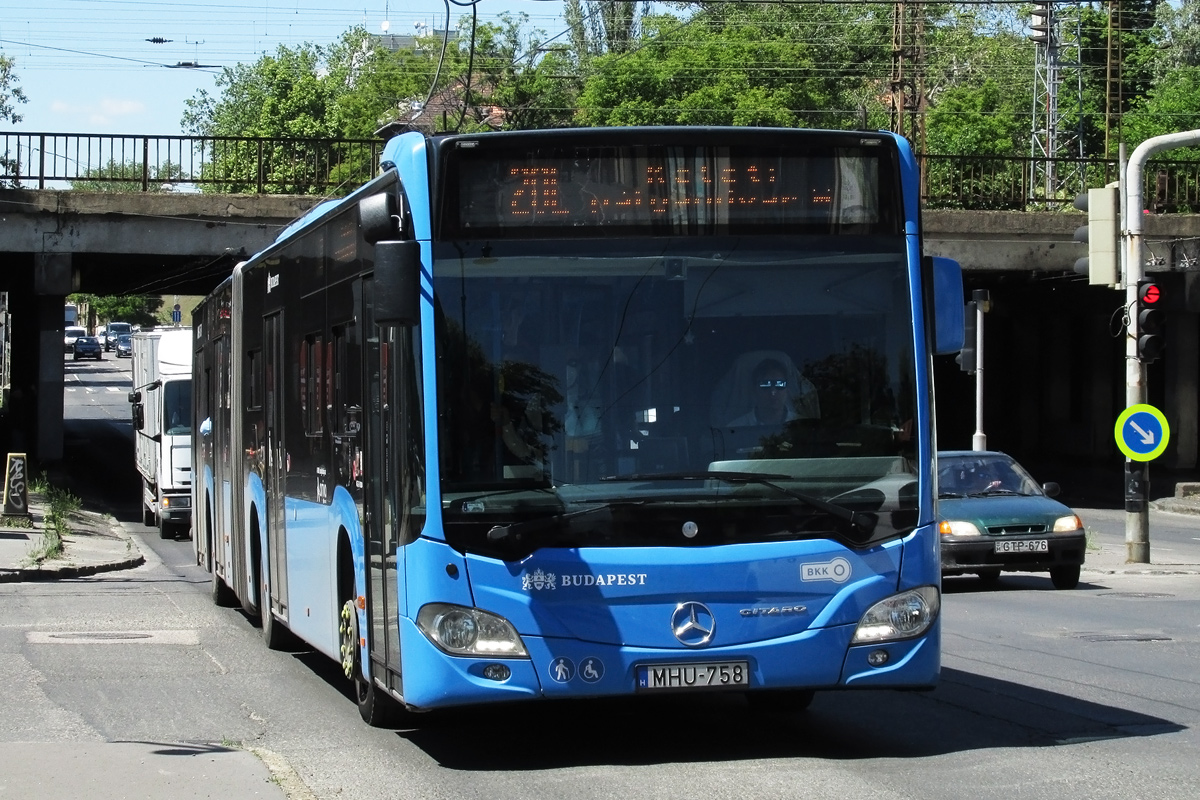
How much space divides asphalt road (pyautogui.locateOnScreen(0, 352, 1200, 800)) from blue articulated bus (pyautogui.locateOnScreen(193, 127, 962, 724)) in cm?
42

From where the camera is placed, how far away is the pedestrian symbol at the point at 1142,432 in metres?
20.4

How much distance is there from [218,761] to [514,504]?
5.62 feet

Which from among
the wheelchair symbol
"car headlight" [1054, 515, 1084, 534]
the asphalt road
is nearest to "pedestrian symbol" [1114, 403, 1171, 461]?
"car headlight" [1054, 515, 1084, 534]

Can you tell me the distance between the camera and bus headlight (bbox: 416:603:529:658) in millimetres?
7383

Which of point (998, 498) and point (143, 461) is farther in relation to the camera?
point (143, 461)

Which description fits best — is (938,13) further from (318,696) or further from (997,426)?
(318,696)

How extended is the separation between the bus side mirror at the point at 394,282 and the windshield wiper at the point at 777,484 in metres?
1.12

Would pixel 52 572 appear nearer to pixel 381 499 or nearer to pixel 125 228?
pixel 381 499

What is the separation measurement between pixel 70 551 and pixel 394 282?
16.8 metres

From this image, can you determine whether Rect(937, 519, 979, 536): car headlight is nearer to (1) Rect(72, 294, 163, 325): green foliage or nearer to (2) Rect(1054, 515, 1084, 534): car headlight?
(2) Rect(1054, 515, 1084, 534): car headlight

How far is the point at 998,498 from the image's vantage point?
1809 centimetres

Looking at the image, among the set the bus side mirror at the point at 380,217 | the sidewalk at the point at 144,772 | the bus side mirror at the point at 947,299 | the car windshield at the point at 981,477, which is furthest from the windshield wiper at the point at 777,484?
the car windshield at the point at 981,477

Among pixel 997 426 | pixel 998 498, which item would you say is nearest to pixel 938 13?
pixel 997 426

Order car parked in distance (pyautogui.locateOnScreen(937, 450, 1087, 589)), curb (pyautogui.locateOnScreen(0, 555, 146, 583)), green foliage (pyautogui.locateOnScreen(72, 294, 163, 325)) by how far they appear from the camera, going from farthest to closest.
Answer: green foliage (pyautogui.locateOnScreen(72, 294, 163, 325)), curb (pyautogui.locateOnScreen(0, 555, 146, 583)), car parked in distance (pyautogui.locateOnScreen(937, 450, 1087, 589))
